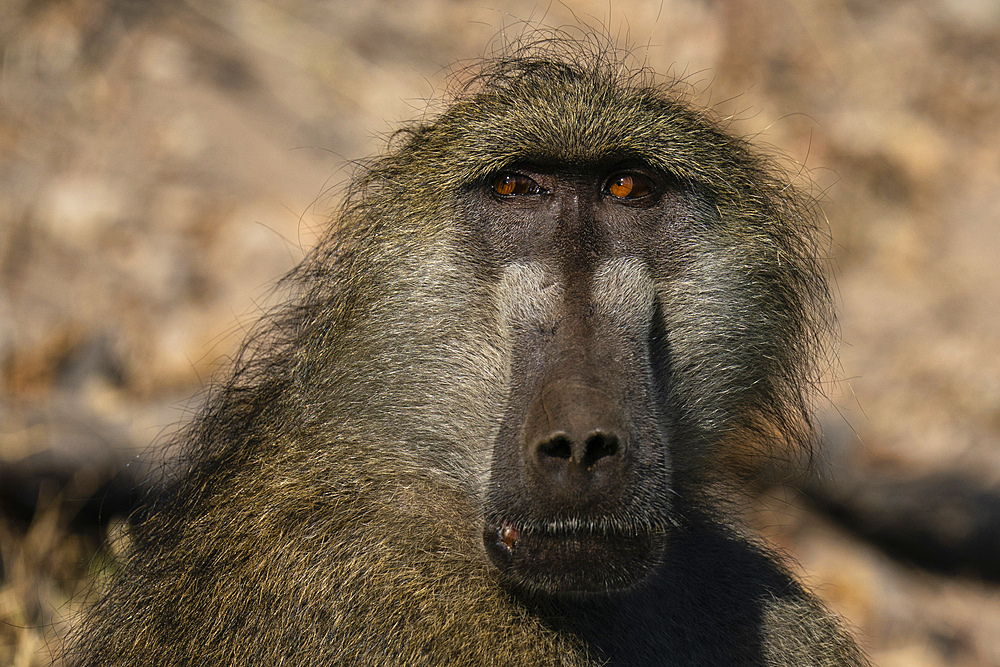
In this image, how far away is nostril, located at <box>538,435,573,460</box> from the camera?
1932 millimetres

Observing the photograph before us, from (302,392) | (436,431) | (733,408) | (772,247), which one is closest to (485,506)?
(436,431)

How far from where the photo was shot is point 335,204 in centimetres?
602

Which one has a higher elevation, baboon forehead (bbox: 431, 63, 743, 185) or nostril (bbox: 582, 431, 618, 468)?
baboon forehead (bbox: 431, 63, 743, 185)

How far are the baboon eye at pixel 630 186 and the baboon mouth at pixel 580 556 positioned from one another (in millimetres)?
817

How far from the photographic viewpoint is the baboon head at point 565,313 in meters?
1.99

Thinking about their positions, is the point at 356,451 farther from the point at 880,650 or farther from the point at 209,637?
the point at 880,650

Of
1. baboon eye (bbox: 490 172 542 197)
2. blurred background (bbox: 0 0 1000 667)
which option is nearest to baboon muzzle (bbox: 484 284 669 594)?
baboon eye (bbox: 490 172 542 197)

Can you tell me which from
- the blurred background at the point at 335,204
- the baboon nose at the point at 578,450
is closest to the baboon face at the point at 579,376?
the baboon nose at the point at 578,450

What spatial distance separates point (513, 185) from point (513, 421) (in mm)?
616

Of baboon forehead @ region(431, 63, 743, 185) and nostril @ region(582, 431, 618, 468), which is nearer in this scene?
nostril @ region(582, 431, 618, 468)

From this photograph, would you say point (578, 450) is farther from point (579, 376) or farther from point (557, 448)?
point (579, 376)

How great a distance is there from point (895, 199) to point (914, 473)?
1.61 metres

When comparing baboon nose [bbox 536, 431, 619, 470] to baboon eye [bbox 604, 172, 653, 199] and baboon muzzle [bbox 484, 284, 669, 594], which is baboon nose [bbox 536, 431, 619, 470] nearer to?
baboon muzzle [bbox 484, 284, 669, 594]

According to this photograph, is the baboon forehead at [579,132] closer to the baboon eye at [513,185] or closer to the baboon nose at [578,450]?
the baboon eye at [513,185]
